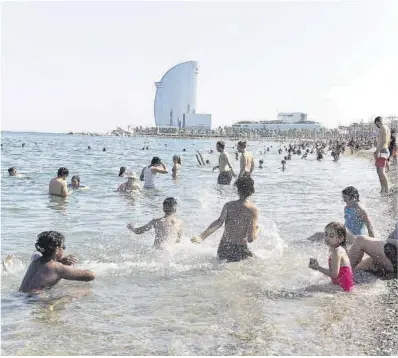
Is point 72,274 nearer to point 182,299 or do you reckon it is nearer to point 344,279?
point 182,299

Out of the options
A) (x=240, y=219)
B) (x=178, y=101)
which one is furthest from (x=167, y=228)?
(x=178, y=101)

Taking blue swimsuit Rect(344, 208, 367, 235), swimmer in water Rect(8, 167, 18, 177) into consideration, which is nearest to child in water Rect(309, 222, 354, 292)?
blue swimsuit Rect(344, 208, 367, 235)

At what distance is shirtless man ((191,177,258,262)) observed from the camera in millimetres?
6258

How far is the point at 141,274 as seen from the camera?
20.2 feet

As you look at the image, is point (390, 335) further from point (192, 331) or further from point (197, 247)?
point (197, 247)

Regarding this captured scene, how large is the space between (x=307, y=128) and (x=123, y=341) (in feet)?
512

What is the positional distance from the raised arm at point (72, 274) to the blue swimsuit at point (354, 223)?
143 inches

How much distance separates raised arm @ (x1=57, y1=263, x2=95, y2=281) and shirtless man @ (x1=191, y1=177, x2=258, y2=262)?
144 cm

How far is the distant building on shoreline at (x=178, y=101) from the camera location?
161750mm

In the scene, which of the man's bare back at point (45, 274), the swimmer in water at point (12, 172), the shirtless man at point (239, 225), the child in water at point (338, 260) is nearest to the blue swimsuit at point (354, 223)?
the shirtless man at point (239, 225)

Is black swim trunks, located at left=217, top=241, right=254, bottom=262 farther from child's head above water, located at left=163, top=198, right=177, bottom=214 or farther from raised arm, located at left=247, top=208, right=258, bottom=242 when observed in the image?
child's head above water, located at left=163, top=198, right=177, bottom=214

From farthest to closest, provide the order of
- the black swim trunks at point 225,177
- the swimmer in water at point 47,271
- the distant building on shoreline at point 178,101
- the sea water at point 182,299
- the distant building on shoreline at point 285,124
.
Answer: the distant building on shoreline at point 178,101, the distant building on shoreline at point 285,124, the black swim trunks at point 225,177, the swimmer in water at point 47,271, the sea water at point 182,299

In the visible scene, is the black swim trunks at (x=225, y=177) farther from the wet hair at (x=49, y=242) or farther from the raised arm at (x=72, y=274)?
the wet hair at (x=49, y=242)

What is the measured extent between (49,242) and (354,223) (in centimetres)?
414
